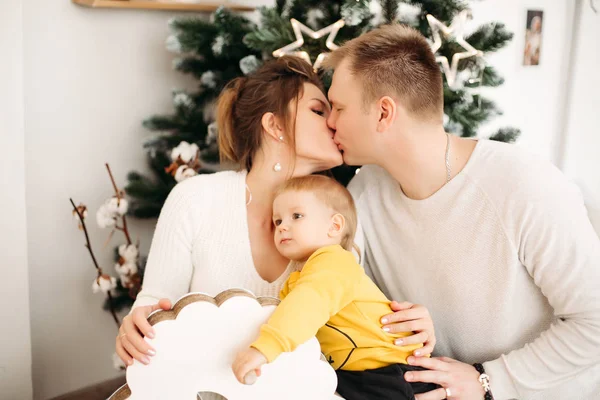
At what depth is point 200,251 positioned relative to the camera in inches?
60.3

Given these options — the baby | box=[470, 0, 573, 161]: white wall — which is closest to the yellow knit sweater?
the baby

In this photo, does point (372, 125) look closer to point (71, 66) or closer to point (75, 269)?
point (71, 66)

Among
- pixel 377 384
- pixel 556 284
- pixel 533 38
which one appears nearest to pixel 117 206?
pixel 377 384

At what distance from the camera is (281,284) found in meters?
1.52

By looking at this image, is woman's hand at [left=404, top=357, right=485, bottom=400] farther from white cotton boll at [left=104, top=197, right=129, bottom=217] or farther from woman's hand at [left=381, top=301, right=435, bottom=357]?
white cotton boll at [left=104, top=197, right=129, bottom=217]

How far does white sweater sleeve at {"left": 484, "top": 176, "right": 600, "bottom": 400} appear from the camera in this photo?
131 centimetres

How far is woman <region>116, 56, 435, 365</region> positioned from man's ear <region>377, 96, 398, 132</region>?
0.17 meters

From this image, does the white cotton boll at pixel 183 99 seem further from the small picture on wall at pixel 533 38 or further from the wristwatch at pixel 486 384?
the small picture on wall at pixel 533 38

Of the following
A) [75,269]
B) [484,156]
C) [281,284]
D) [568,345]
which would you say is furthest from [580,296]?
[75,269]

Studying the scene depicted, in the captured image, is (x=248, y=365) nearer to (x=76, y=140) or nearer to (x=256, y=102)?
(x=256, y=102)

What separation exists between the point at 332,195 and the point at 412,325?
1.20 ft

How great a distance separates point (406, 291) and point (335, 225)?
384 mm

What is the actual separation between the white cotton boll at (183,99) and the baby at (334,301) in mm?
667

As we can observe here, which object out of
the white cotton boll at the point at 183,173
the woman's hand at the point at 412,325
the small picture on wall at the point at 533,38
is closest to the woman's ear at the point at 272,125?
the white cotton boll at the point at 183,173
